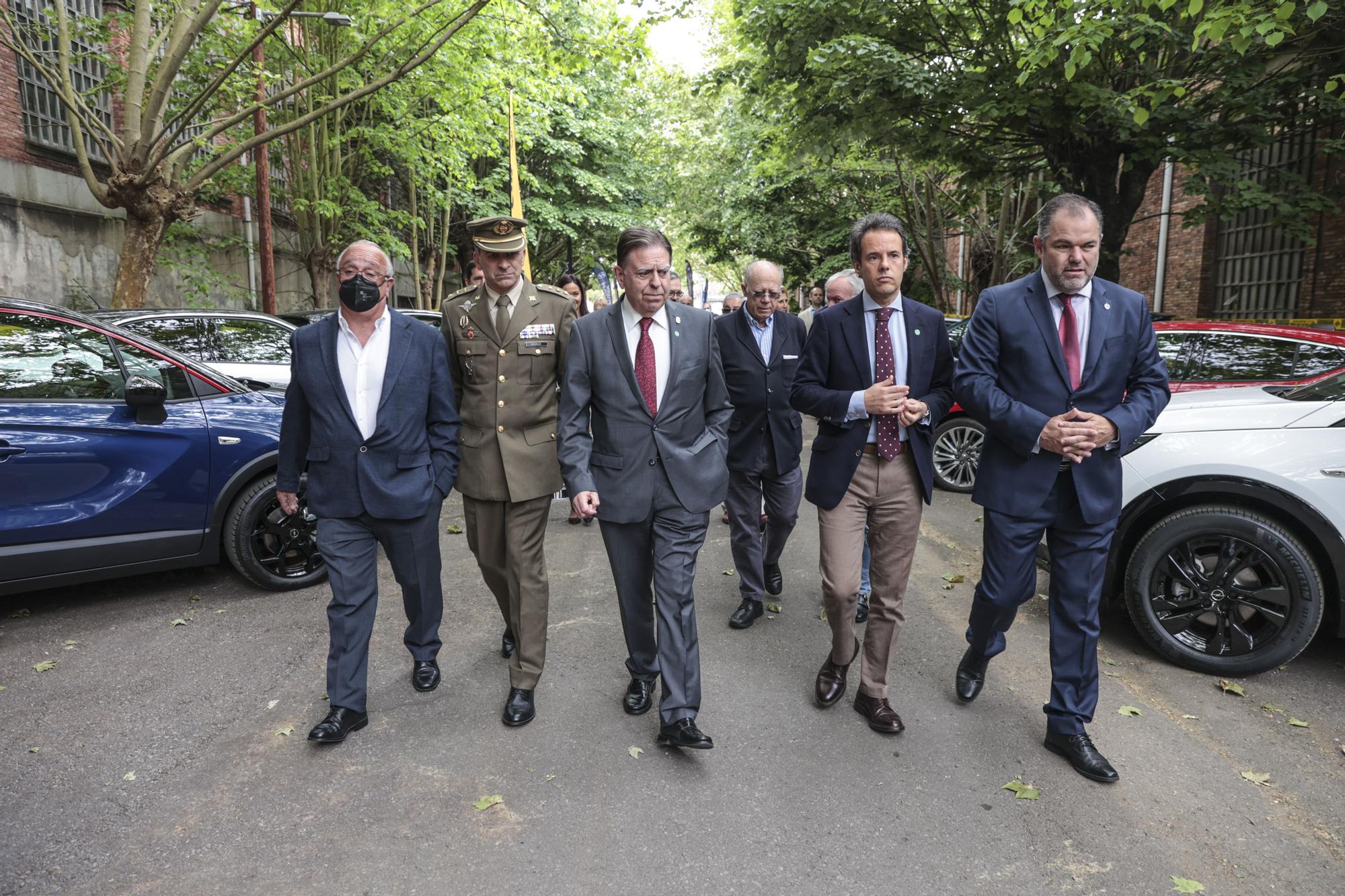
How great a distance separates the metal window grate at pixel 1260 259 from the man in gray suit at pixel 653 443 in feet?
40.2

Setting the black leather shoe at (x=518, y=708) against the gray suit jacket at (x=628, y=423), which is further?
the black leather shoe at (x=518, y=708)

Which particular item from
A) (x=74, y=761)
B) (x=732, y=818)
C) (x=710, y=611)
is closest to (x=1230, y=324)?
(x=710, y=611)

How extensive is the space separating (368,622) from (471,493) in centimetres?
67

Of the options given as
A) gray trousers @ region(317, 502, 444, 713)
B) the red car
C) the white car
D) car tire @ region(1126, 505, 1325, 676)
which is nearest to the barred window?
gray trousers @ region(317, 502, 444, 713)

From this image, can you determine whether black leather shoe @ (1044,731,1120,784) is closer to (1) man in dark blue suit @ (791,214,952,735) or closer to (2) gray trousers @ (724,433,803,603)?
(1) man in dark blue suit @ (791,214,952,735)

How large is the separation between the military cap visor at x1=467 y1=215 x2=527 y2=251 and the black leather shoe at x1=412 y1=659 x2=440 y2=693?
190 centimetres

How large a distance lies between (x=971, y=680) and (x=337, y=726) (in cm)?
266

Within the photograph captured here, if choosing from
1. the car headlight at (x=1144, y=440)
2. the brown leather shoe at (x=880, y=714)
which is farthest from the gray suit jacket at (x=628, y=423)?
the car headlight at (x=1144, y=440)

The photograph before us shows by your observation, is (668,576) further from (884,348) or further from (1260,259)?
(1260,259)

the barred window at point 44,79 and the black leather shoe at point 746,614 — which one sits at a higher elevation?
the barred window at point 44,79

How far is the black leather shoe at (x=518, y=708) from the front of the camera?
143 inches

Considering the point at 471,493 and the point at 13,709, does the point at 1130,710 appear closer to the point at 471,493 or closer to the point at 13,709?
the point at 471,493

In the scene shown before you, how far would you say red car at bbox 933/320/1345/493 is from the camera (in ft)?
20.3

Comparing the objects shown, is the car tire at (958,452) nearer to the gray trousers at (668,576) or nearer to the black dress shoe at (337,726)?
the gray trousers at (668,576)
